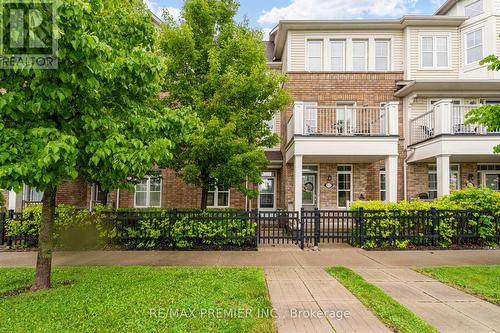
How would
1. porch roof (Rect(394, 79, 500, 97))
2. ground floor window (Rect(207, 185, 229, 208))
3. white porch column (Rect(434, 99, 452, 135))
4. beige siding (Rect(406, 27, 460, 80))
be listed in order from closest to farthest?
white porch column (Rect(434, 99, 452, 135)), porch roof (Rect(394, 79, 500, 97)), beige siding (Rect(406, 27, 460, 80)), ground floor window (Rect(207, 185, 229, 208))

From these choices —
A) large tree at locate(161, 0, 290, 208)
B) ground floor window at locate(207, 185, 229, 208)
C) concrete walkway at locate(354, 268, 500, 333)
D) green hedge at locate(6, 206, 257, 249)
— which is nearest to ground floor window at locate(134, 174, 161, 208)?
ground floor window at locate(207, 185, 229, 208)

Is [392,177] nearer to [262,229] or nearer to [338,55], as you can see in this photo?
[262,229]

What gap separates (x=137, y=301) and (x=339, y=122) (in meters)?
11.3

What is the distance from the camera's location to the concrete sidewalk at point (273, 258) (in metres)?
7.16

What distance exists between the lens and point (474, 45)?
46.1 ft

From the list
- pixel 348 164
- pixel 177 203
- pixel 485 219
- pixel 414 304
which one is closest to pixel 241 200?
pixel 177 203

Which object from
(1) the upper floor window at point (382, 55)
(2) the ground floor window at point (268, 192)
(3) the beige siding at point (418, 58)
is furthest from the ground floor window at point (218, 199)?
(3) the beige siding at point (418, 58)

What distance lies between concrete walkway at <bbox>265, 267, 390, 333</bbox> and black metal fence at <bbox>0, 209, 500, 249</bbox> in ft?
9.33

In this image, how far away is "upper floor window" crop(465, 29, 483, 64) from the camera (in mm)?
13875

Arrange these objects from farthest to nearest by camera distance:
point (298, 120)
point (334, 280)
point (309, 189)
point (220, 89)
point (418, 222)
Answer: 1. point (309, 189)
2. point (298, 120)
3. point (418, 222)
4. point (220, 89)
5. point (334, 280)

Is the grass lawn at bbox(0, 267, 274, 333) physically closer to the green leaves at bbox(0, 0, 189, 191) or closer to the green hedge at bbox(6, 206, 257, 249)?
the green leaves at bbox(0, 0, 189, 191)

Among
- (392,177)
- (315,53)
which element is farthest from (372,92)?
(392,177)

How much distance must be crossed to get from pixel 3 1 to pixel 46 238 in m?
3.64

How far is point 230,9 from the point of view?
9.78m
